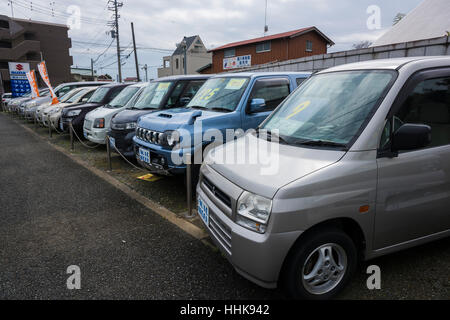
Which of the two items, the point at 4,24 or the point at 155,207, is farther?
the point at 4,24

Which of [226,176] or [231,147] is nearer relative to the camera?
[226,176]

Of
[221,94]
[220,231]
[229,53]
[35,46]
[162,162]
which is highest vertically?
[35,46]

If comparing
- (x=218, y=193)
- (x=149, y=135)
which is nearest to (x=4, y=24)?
(x=149, y=135)

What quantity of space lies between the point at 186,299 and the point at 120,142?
14.1 feet

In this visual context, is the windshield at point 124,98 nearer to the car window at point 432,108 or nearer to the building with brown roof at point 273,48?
the car window at point 432,108

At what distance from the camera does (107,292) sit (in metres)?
2.54

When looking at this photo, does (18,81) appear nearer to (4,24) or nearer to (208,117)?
(4,24)

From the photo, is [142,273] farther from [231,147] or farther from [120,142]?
[120,142]

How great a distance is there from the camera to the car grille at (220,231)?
228cm

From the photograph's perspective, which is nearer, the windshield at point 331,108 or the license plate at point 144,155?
the windshield at point 331,108

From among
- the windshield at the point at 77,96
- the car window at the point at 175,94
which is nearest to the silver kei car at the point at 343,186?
the car window at the point at 175,94

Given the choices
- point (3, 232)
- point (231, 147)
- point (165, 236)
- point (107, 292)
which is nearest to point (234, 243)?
point (231, 147)

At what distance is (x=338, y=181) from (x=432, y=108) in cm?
123

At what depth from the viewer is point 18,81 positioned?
91.8 ft
